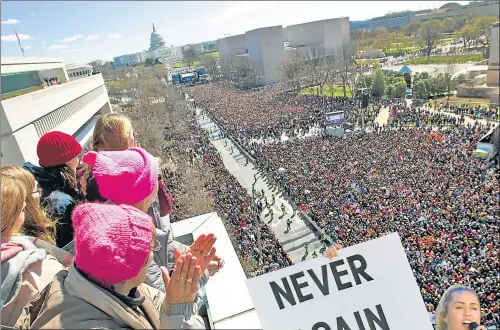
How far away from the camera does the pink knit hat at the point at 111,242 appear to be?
88 cm

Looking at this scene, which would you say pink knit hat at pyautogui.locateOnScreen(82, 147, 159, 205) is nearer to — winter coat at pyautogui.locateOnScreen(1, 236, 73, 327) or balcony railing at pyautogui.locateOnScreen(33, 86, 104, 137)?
winter coat at pyautogui.locateOnScreen(1, 236, 73, 327)

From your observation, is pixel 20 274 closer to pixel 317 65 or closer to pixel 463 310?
pixel 463 310

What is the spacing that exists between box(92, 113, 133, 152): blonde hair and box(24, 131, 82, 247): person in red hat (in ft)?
0.43

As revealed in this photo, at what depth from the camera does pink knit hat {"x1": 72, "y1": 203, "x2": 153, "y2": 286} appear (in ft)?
2.88

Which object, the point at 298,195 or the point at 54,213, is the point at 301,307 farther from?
the point at 298,195

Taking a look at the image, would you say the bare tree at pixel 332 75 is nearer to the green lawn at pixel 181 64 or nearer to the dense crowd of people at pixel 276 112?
the dense crowd of people at pixel 276 112

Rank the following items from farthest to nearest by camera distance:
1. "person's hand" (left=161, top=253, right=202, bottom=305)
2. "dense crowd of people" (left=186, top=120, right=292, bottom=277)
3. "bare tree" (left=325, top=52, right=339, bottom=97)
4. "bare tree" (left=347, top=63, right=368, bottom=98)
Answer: "bare tree" (left=325, top=52, right=339, bottom=97) < "bare tree" (left=347, top=63, right=368, bottom=98) < "dense crowd of people" (left=186, top=120, right=292, bottom=277) < "person's hand" (left=161, top=253, right=202, bottom=305)

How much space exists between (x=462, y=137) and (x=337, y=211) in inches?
344

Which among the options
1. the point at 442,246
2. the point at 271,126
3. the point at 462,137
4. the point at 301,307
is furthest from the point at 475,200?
the point at 271,126

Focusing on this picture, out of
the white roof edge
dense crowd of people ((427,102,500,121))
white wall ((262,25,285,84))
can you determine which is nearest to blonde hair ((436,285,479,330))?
the white roof edge

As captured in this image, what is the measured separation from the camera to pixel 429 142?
14500 millimetres

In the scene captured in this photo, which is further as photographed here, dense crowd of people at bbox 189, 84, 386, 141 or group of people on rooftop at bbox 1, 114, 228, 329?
dense crowd of people at bbox 189, 84, 386, 141

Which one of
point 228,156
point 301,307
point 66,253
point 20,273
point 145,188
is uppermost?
point 145,188

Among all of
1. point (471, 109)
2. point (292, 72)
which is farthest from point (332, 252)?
point (292, 72)
